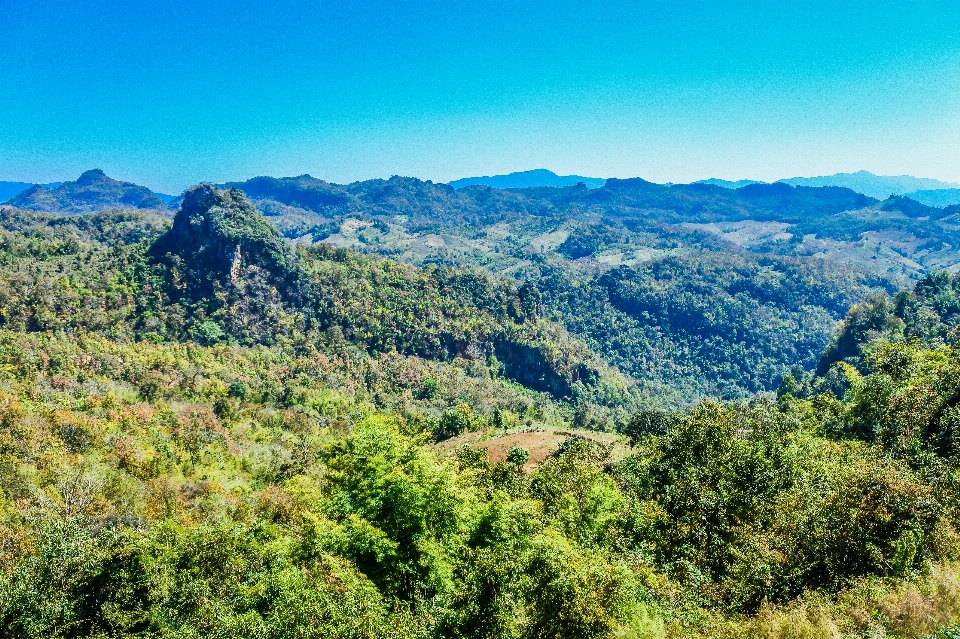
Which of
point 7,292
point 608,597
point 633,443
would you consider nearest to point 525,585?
point 608,597

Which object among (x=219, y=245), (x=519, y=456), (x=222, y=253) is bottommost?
(x=519, y=456)

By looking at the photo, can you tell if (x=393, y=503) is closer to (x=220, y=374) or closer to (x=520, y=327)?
(x=220, y=374)

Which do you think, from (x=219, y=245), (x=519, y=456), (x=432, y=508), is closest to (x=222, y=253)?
(x=219, y=245)

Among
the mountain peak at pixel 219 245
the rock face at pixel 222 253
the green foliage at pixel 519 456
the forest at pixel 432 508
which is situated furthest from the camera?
the mountain peak at pixel 219 245

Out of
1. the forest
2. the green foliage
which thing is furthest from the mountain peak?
the green foliage

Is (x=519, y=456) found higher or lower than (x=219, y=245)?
lower

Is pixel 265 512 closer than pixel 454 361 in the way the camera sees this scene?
Yes

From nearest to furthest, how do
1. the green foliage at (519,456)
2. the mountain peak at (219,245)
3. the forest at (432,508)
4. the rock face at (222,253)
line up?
the forest at (432,508) → the green foliage at (519,456) → the rock face at (222,253) → the mountain peak at (219,245)

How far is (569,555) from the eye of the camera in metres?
17.3

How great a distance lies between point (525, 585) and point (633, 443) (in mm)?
55440

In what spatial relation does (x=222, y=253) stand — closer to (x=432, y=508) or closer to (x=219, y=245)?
(x=219, y=245)

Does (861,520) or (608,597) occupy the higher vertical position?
(608,597)

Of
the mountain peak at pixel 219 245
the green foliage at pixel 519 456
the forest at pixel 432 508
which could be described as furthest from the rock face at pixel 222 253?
the green foliage at pixel 519 456

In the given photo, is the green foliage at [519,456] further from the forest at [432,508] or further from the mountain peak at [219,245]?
the mountain peak at [219,245]
